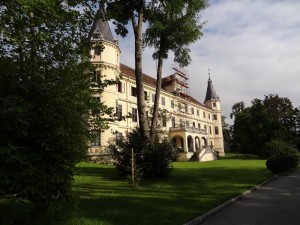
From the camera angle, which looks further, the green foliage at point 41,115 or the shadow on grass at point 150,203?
the shadow on grass at point 150,203

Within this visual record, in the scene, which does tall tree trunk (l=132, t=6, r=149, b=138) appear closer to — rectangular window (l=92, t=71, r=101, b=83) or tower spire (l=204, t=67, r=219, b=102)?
rectangular window (l=92, t=71, r=101, b=83)

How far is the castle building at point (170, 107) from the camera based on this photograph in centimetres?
3928

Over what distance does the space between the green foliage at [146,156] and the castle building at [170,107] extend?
4039 millimetres

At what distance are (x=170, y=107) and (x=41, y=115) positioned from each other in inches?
2034

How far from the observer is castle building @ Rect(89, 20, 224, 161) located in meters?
39.3

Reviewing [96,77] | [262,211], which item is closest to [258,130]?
[262,211]

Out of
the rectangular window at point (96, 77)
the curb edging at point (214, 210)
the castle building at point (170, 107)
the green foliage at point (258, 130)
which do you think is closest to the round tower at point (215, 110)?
the castle building at point (170, 107)

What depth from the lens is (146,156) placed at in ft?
66.0

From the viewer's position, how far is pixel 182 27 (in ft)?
75.5

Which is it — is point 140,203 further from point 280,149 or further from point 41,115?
point 280,149

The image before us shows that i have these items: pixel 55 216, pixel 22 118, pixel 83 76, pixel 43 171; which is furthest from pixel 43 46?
pixel 55 216

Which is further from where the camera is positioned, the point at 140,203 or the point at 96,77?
the point at 140,203

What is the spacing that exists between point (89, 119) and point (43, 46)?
211cm

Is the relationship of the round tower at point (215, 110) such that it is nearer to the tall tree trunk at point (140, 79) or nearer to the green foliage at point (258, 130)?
the green foliage at point (258, 130)
